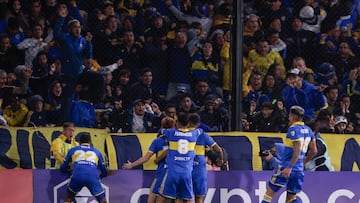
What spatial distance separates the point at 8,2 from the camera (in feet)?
49.4

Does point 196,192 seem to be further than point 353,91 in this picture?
No

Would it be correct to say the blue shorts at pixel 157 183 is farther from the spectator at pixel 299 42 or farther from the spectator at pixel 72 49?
the spectator at pixel 299 42

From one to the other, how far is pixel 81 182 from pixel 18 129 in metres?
1.34

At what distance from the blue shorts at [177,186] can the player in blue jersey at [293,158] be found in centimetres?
98

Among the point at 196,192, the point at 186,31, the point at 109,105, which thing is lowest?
the point at 196,192

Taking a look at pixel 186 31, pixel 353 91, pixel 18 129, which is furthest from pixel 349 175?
pixel 18 129

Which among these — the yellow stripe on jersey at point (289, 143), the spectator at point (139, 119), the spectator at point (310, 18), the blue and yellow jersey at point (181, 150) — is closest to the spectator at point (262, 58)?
the spectator at point (310, 18)

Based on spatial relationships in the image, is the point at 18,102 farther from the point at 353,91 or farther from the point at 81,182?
the point at 353,91

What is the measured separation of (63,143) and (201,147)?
70.6 inches

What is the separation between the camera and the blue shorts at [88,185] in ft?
43.0

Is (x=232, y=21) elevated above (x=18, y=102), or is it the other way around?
(x=232, y=21)

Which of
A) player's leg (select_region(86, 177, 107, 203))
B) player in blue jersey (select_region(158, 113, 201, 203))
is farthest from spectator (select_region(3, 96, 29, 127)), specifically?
player in blue jersey (select_region(158, 113, 201, 203))

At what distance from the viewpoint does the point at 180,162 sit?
13000 millimetres

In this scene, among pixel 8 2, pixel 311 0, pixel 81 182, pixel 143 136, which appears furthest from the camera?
pixel 311 0
